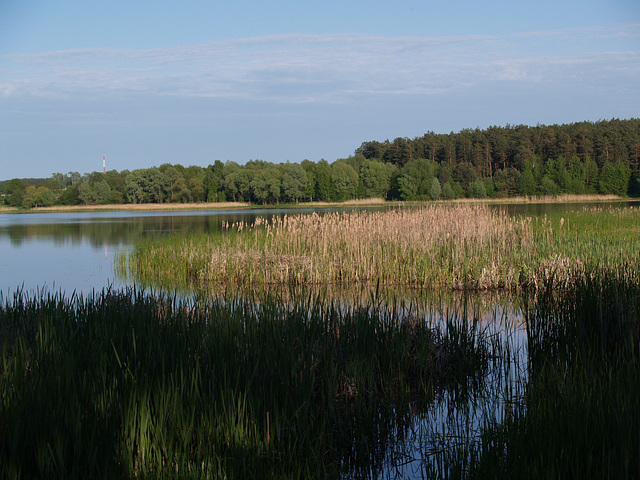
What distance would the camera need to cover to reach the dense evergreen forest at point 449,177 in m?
64.9

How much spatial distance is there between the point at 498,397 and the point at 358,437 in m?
1.43

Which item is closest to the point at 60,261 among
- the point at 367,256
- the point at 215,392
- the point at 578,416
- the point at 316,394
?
the point at 367,256

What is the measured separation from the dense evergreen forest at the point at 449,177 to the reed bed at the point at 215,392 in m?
60.4

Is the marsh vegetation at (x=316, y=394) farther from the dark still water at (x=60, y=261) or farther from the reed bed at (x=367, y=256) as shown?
the dark still water at (x=60, y=261)

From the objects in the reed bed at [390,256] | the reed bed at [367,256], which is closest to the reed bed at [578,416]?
the reed bed at [390,256]

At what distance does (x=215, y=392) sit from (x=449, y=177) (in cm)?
6906

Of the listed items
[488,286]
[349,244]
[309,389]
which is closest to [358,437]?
[309,389]

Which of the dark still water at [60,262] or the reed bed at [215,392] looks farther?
the dark still water at [60,262]

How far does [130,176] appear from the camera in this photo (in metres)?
67.3

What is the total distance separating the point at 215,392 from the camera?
3.33 m

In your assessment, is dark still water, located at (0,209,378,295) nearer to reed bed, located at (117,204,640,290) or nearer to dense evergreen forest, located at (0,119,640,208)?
reed bed, located at (117,204,640,290)

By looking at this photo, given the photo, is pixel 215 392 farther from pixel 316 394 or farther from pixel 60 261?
pixel 60 261

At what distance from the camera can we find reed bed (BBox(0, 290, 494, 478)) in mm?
2803

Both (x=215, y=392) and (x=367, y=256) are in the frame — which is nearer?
(x=215, y=392)
